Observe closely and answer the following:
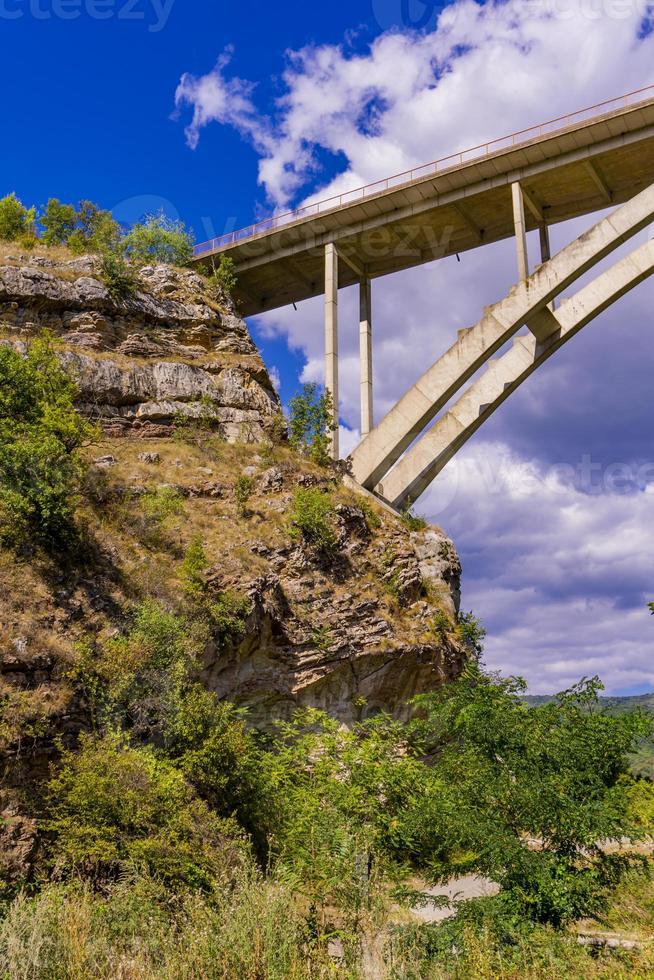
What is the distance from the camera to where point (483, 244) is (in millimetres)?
27859

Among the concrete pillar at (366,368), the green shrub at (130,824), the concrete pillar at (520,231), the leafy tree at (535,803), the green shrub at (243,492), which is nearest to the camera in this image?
the leafy tree at (535,803)

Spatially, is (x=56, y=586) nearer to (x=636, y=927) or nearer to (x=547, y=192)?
(x=636, y=927)

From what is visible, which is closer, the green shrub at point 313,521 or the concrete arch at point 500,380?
the green shrub at point 313,521

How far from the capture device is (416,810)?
420 inches

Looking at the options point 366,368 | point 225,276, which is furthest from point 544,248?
point 225,276

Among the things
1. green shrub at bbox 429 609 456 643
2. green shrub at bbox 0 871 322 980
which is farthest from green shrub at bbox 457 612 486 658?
green shrub at bbox 0 871 322 980

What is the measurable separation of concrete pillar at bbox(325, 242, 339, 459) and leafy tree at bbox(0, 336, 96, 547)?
10.9 meters

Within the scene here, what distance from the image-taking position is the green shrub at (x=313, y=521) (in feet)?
69.4

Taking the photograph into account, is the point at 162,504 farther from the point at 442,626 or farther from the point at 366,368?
the point at 366,368

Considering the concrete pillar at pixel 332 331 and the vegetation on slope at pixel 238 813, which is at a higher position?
the concrete pillar at pixel 332 331

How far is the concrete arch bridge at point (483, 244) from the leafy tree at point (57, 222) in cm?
751

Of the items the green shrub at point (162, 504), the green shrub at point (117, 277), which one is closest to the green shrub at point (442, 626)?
the green shrub at point (162, 504)

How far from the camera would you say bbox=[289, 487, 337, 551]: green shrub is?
21.2 meters

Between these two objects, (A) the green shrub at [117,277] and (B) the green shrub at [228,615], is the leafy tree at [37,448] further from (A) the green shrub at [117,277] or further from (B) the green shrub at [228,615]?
(A) the green shrub at [117,277]
